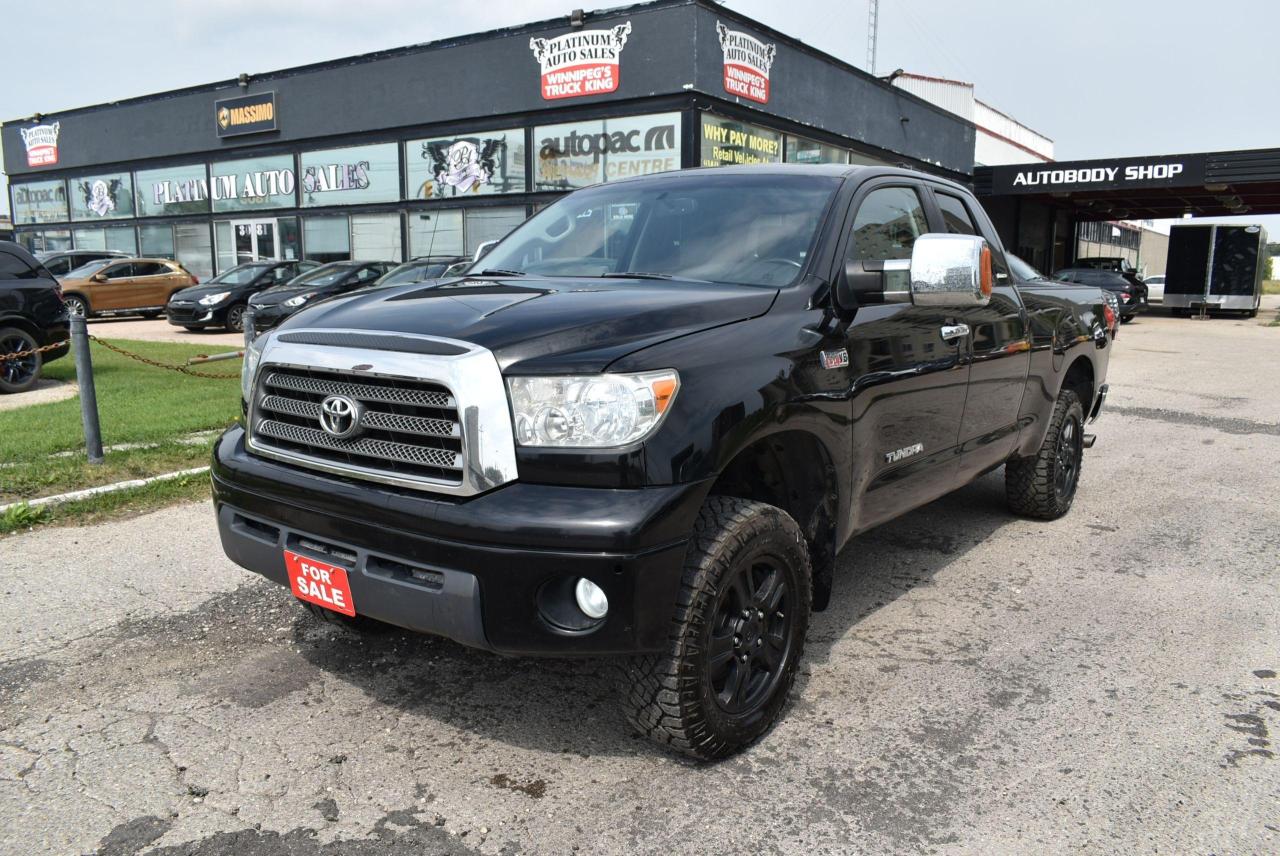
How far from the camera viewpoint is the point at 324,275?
18.0m

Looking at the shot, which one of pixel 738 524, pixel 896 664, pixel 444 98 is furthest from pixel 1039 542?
pixel 444 98

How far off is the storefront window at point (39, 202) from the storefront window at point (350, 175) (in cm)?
1162

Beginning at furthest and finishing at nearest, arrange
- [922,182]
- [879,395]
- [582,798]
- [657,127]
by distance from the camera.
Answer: [657,127] → [922,182] → [879,395] → [582,798]

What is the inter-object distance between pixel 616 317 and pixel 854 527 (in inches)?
54.6

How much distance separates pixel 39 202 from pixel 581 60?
21992 millimetres

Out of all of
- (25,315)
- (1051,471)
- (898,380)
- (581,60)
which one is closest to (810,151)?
(581,60)

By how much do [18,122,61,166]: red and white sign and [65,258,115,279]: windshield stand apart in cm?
1167

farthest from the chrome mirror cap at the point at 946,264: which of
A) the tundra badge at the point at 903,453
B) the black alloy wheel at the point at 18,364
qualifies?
the black alloy wheel at the point at 18,364

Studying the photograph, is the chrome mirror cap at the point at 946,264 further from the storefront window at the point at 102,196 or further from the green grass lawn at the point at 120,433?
the storefront window at the point at 102,196

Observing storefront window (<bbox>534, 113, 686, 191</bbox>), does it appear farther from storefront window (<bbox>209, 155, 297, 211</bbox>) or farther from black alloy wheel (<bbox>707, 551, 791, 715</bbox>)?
black alloy wheel (<bbox>707, 551, 791, 715</bbox>)

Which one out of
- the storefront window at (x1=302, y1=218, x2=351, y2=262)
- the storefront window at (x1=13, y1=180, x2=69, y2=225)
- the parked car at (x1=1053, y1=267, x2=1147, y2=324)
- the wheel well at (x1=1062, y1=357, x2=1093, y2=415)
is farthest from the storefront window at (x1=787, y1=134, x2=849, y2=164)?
the storefront window at (x1=13, y1=180, x2=69, y2=225)

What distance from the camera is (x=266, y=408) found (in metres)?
3.20

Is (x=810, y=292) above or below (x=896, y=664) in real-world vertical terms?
above

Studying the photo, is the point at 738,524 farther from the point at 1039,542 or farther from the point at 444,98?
the point at 444,98
